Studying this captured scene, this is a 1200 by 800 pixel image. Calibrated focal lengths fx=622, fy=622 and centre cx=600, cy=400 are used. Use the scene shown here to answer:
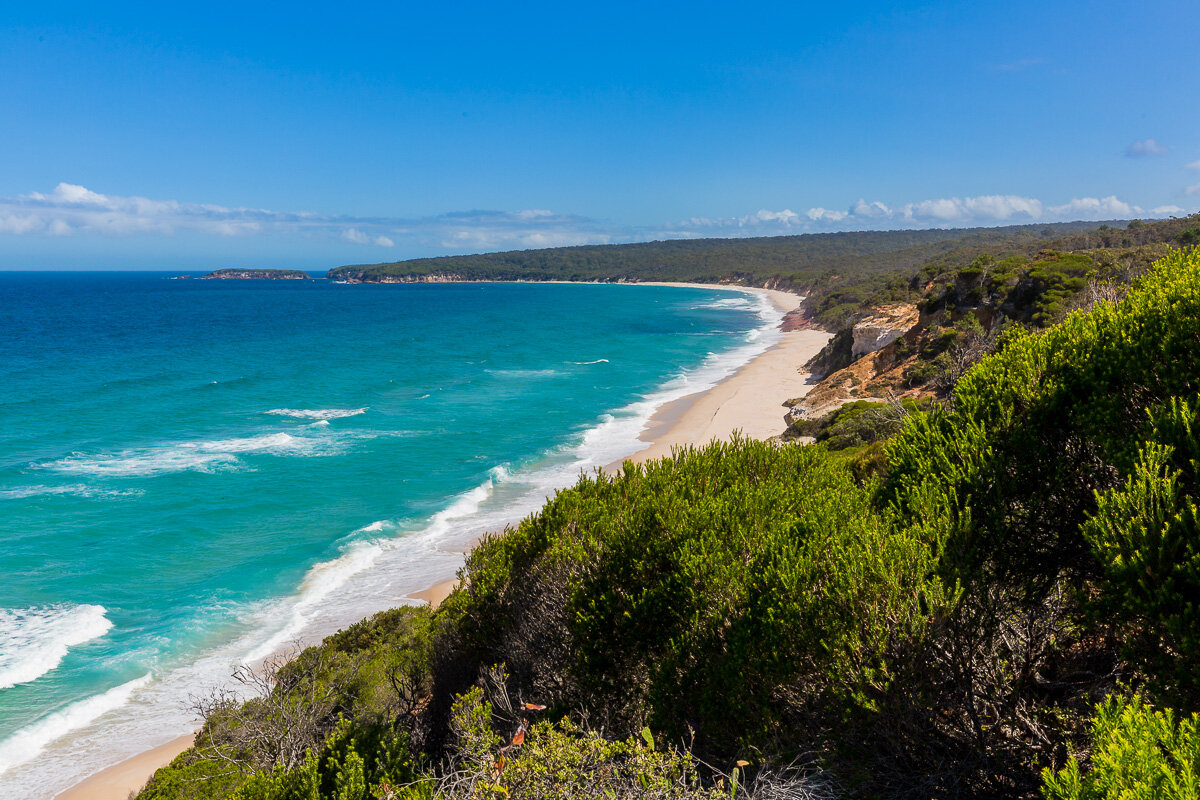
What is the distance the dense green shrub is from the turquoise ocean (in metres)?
16.7

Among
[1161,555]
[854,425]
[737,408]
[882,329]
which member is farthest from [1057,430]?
[882,329]

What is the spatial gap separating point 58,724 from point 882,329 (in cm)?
4296

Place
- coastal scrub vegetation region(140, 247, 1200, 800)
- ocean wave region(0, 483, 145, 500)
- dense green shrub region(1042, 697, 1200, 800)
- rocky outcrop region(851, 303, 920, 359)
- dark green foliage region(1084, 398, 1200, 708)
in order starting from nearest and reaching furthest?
dense green shrub region(1042, 697, 1200, 800)
dark green foliage region(1084, 398, 1200, 708)
coastal scrub vegetation region(140, 247, 1200, 800)
ocean wave region(0, 483, 145, 500)
rocky outcrop region(851, 303, 920, 359)

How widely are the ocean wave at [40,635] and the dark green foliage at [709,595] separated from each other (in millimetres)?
12572

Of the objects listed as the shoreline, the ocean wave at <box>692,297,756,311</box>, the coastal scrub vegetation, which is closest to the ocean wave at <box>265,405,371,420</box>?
the shoreline

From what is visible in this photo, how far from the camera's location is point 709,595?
23.8ft

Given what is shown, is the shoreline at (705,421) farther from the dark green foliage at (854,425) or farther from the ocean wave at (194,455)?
the ocean wave at (194,455)

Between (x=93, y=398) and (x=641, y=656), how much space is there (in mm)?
46503

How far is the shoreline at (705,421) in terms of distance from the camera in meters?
12.4

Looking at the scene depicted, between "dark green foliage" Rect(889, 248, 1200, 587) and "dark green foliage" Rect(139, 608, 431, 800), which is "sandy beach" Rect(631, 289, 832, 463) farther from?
"dark green foliage" Rect(889, 248, 1200, 587)

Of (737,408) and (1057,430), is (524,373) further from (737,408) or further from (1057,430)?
(1057,430)

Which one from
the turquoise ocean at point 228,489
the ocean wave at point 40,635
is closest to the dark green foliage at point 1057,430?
the turquoise ocean at point 228,489

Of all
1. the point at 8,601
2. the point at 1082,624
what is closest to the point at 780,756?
the point at 1082,624

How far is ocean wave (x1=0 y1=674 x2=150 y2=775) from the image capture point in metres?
13.1
